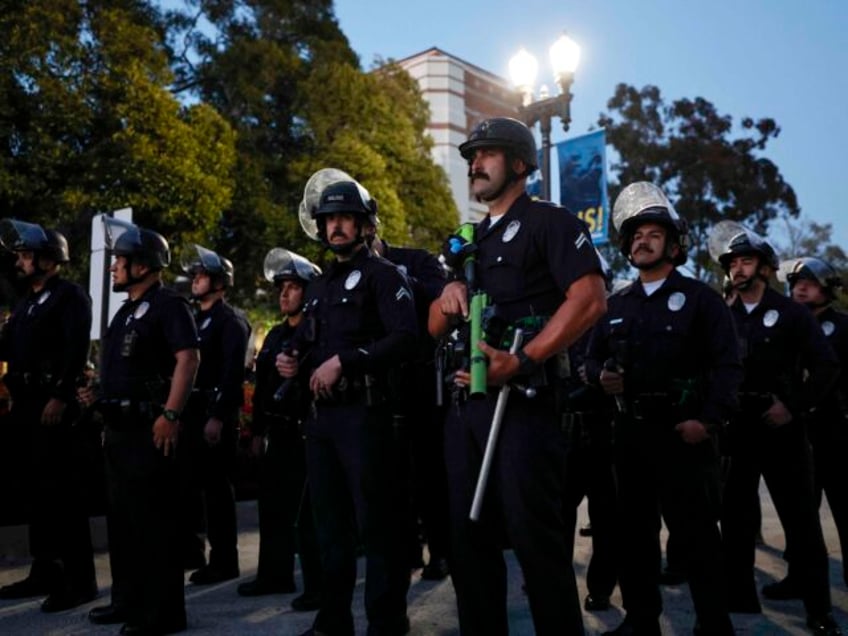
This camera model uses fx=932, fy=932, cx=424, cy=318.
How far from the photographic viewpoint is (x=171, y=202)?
67.6 ft

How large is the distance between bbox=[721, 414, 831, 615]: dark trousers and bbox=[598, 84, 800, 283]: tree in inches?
1164

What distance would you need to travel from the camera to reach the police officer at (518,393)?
3156 mm

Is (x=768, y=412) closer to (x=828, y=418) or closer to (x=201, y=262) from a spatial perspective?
(x=828, y=418)

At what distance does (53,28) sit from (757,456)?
17589mm

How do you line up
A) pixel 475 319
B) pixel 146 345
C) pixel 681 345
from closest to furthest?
pixel 475 319, pixel 681 345, pixel 146 345

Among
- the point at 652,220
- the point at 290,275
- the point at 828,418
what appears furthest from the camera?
the point at 290,275

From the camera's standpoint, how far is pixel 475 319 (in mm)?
3316

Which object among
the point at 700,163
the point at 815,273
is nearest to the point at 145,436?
the point at 815,273

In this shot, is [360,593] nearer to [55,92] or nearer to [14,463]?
[14,463]

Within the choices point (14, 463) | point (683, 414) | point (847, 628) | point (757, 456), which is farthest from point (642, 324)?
point (14, 463)

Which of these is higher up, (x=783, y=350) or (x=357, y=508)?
(x=783, y=350)

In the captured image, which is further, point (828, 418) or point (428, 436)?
point (428, 436)

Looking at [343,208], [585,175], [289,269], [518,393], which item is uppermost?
[585,175]

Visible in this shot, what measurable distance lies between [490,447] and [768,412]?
98.8 inches
